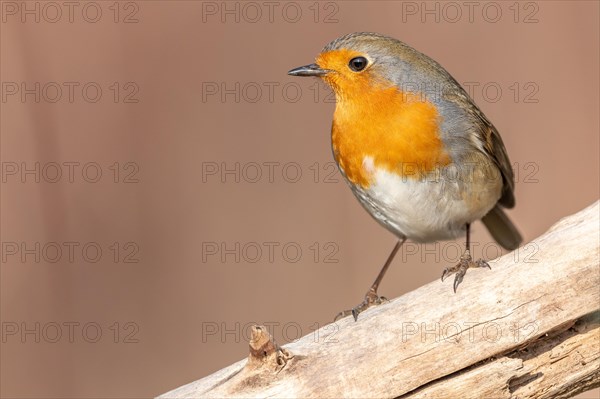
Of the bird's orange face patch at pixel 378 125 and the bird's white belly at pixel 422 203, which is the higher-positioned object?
the bird's orange face patch at pixel 378 125

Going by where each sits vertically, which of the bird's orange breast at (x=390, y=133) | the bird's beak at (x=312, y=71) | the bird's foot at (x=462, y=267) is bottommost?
the bird's foot at (x=462, y=267)

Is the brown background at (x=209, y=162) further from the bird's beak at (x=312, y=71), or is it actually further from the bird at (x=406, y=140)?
the bird's beak at (x=312, y=71)

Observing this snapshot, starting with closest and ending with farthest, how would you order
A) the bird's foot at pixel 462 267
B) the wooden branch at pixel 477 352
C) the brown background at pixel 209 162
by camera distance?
the wooden branch at pixel 477 352 < the bird's foot at pixel 462 267 < the brown background at pixel 209 162

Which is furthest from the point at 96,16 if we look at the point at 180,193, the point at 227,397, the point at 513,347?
the point at 513,347

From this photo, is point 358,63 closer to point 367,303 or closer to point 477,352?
point 367,303

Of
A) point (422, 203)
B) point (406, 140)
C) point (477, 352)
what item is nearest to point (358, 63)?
point (406, 140)

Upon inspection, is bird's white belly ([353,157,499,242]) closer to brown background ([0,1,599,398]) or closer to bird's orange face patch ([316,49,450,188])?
bird's orange face patch ([316,49,450,188])

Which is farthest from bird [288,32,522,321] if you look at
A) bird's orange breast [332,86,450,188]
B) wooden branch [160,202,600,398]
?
wooden branch [160,202,600,398]

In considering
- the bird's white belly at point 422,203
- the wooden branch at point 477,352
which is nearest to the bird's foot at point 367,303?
the bird's white belly at point 422,203
